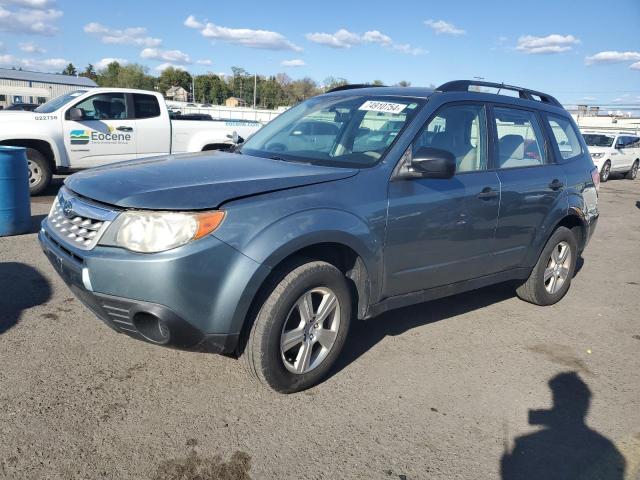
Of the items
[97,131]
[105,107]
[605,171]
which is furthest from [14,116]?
[605,171]

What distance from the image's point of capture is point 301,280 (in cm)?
307

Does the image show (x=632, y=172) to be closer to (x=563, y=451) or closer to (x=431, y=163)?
(x=431, y=163)

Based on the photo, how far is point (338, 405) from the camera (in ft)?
10.7

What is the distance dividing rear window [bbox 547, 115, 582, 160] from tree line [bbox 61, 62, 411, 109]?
86467mm

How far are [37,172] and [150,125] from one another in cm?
214

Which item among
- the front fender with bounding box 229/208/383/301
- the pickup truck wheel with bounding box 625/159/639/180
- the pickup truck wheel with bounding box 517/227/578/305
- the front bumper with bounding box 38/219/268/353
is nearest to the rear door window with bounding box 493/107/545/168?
the pickup truck wheel with bounding box 517/227/578/305

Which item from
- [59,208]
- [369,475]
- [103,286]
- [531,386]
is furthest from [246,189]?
[531,386]

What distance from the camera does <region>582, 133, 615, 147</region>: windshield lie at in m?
20.8

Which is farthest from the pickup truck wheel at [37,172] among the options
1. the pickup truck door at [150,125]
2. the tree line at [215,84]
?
the tree line at [215,84]

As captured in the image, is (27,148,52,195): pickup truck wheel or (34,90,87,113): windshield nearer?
(27,148,52,195): pickup truck wheel

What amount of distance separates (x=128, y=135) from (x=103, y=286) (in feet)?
25.8

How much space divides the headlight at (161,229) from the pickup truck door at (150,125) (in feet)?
25.5

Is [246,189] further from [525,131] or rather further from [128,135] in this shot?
[128,135]

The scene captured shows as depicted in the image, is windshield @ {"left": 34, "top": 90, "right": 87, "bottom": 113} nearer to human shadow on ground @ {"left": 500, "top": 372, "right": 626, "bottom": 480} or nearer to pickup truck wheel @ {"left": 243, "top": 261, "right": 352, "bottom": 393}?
pickup truck wheel @ {"left": 243, "top": 261, "right": 352, "bottom": 393}
